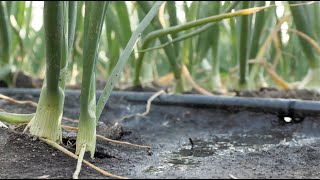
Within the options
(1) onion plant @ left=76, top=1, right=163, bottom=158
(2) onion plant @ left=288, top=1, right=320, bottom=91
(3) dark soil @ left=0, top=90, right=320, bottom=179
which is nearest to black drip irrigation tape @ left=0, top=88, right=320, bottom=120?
(3) dark soil @ left=0, top=90, right=320, bottom=179

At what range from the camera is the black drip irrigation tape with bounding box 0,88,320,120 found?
3.64 ft

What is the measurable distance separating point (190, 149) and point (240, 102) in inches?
16.6

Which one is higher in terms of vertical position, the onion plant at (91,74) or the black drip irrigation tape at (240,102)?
the onion plant at (91,74)

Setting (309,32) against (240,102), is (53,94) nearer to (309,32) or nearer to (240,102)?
(240,102)

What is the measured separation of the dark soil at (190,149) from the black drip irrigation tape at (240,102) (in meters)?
0.01

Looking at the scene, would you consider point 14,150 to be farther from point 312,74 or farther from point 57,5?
point 312,74

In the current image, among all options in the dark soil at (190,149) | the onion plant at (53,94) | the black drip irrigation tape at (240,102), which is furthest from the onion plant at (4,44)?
the onion plant at (53,94)

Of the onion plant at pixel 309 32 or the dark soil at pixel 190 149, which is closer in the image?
the dark soil at pixel 190 149

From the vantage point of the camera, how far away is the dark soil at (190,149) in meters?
0.56

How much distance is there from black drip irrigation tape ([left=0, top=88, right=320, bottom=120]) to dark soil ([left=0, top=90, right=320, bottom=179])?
0.01 metres

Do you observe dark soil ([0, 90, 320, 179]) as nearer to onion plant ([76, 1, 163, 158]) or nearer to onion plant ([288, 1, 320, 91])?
onion plant ([76, 1, 163, 158])

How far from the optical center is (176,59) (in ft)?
4.28

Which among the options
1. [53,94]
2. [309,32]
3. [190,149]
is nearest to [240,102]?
[309,32]

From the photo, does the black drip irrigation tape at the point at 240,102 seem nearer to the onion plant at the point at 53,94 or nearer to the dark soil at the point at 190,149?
the dark soil at the point at 190,149
